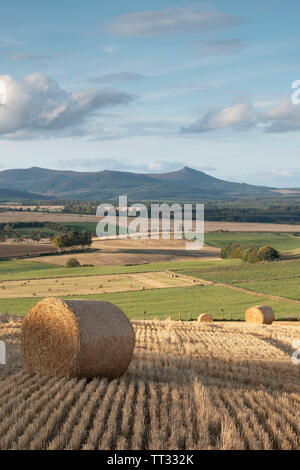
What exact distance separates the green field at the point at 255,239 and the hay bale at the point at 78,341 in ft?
244

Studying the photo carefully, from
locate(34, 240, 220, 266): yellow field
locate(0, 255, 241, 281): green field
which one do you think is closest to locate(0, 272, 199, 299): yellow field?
locate(0, 255, 241, 281): green field

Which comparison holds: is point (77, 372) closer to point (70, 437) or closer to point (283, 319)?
point (70, 437)

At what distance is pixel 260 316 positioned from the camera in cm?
3478

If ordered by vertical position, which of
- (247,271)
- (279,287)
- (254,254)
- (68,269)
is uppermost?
(254,254)

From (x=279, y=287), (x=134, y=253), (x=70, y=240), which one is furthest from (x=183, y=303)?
(x=70, y=240)

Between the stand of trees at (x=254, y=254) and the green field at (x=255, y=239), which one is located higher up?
the green field at (x=255, y=239)

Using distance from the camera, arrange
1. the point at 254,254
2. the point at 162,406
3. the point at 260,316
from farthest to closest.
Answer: the point at 254,254 → the point at 260,316 → the point at 162,406

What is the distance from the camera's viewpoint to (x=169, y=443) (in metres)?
8.62

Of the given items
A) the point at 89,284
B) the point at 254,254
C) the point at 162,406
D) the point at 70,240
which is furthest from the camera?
the point at 70,240

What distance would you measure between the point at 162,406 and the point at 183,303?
3859 centimetres

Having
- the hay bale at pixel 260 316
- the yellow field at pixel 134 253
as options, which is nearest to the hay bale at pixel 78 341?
the hay bale at pixel 260 316

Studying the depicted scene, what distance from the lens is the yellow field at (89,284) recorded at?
179 ft

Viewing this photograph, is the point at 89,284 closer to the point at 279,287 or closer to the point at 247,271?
the point at 279,287

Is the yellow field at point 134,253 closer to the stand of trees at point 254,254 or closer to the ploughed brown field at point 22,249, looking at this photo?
the stand of trees at point 254,254
